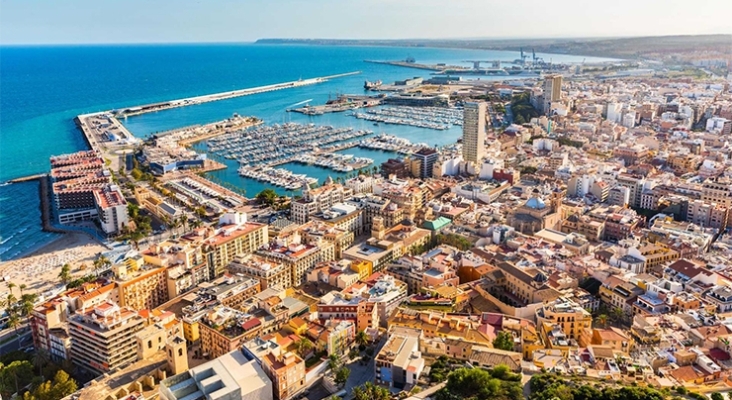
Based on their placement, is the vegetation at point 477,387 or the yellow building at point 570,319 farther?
the yellow building at point 570,319

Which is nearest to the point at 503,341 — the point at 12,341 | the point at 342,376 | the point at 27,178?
the point at 342,376

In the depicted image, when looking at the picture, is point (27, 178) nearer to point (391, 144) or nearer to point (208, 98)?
point (391, 144)

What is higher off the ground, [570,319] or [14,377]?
[570,319]

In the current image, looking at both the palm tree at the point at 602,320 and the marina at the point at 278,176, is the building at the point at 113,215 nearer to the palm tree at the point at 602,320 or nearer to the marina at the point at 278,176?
the marina at the point at 278,176

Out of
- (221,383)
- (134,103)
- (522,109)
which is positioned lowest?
(221,383)

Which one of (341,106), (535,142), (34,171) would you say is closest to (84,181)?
(34,171)

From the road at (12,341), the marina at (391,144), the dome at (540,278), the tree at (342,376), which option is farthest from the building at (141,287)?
the marina at (391,144)

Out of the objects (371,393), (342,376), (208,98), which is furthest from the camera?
(208,98)
